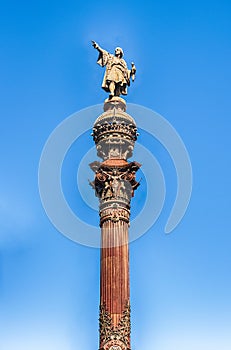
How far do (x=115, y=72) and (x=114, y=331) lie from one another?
536 inches

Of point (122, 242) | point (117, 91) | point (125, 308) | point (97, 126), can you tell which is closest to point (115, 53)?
point (117, 91)

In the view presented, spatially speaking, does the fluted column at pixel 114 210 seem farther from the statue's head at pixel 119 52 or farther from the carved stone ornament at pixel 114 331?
the statue's head at pixel 119 52

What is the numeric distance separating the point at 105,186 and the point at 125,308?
19.8 ft

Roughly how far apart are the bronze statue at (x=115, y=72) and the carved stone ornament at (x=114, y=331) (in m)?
11.7

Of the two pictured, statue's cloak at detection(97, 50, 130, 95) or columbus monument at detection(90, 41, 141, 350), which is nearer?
columbus monument at detection(90, 41, 141, 350)

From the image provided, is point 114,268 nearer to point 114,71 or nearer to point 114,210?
point 114,210

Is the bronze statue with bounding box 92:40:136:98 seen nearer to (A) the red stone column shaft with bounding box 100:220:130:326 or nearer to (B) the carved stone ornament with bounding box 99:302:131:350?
(A) the red stone column shaft with bounding box 100:220:130:326

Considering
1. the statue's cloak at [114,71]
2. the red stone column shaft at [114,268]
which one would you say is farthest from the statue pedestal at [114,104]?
the red stone column shaft at [114,268]

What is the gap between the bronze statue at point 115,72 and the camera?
1441 inches

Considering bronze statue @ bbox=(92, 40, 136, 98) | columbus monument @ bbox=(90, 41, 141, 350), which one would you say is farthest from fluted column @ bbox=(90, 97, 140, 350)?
bronze statue @ bbox=(92, 40, 136, 98)

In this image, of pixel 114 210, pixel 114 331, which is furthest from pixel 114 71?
pixel 114 331

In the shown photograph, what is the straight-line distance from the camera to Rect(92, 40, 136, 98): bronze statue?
36.6 m

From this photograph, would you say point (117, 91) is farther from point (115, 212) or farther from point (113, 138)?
point (115, 212)

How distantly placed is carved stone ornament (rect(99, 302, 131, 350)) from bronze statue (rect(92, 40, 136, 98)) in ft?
38.3
